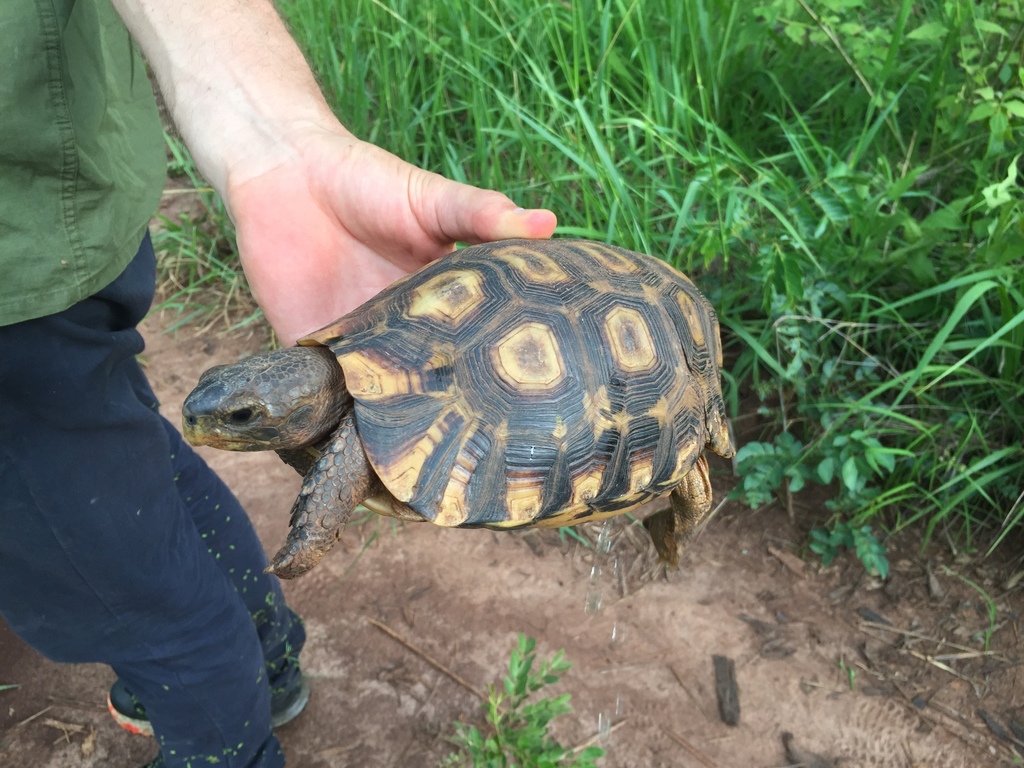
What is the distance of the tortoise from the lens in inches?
61.9

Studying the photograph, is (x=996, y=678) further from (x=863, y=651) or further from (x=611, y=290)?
(x=611, y=290)

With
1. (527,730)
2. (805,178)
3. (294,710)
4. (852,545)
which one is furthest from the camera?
(805,178)

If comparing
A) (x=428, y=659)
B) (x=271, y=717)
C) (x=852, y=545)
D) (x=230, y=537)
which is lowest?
(x=428, y=659)

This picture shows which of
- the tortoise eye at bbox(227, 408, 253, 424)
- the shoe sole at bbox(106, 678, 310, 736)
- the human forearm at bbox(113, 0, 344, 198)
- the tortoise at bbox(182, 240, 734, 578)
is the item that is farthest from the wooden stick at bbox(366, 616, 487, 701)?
the human forearm at bbox(113, 0, 344, 198)

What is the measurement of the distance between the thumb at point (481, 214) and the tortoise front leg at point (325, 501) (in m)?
0.55

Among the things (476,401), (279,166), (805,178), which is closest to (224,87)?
(279,166)

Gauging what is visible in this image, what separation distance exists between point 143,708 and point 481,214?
6.10 ft

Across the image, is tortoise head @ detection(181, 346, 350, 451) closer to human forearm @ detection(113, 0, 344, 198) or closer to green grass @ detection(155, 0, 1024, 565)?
human forearm @ detection(113, 0, 344, 198)

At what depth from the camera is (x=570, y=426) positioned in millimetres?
1645

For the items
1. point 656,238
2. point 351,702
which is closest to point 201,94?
point 656,238

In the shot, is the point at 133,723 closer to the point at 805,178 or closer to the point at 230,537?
the point at 230,537

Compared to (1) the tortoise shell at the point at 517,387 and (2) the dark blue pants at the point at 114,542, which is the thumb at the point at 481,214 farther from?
(2) the dark blue pants at the point at 114,542

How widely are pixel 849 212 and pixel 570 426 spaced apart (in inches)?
66.4

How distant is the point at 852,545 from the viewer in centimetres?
300
